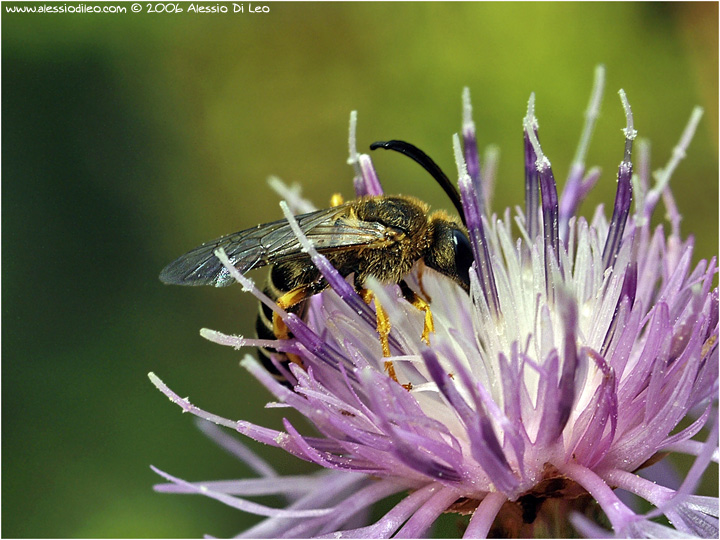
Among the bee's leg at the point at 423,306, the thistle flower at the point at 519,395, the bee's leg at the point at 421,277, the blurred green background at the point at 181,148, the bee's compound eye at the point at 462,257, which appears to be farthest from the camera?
the blurred green background at the point at 181,148

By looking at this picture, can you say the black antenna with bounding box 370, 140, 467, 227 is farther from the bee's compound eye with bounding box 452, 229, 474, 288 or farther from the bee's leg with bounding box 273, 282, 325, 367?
the bee's leg with bounding box 273, 282, 325, 367

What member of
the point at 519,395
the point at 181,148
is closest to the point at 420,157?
the point at 519,395

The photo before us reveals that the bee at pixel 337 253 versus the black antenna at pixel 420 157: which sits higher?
the black antenna at pixel 420 157

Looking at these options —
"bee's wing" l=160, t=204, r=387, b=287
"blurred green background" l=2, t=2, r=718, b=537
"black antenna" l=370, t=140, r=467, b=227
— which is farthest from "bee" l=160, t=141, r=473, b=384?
"blurred green background" l=2, t=2, r=718, b=537

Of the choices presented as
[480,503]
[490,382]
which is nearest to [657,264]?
[490,382]

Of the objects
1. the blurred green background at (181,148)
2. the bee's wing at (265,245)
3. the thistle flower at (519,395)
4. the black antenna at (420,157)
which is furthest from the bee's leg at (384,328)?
the blurred green background at (181,148)

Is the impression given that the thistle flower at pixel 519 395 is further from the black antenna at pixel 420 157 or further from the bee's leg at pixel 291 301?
the black antenna at pixel 420 157
